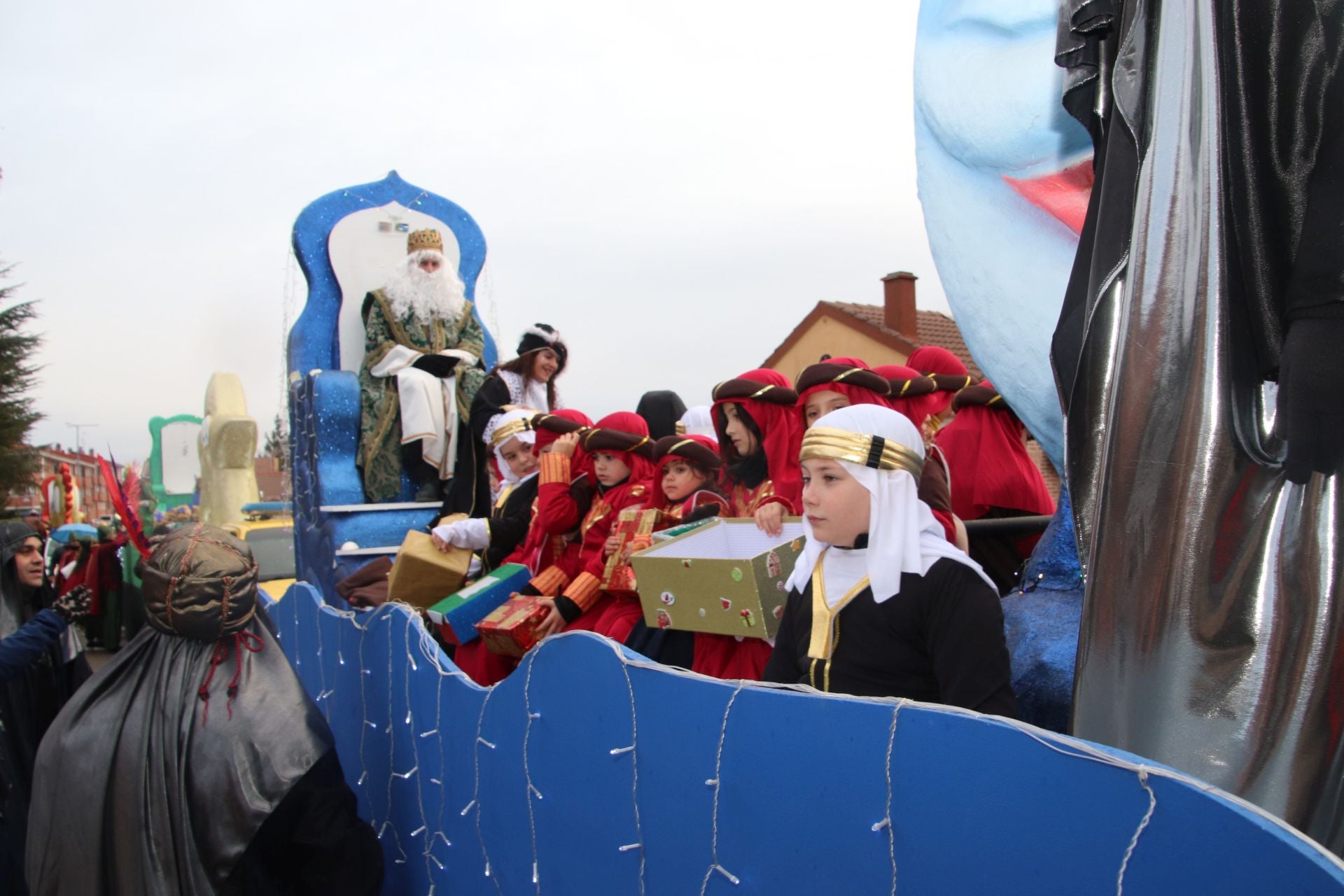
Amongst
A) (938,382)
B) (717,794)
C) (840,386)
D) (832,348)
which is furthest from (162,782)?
(832,348)

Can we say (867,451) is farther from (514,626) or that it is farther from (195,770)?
(195,770)

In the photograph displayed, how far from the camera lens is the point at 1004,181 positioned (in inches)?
92.4

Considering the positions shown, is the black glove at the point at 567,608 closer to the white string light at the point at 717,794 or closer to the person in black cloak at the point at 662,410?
the white string light at the point at 717,794

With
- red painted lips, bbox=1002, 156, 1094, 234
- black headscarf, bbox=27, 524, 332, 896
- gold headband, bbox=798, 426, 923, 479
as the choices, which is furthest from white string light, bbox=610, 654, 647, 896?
red painted lips, bbox=1002, 156, 1094, 234

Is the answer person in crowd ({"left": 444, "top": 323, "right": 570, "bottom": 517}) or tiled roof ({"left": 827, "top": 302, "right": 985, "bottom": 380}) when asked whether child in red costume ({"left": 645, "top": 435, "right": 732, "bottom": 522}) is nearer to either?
person in crowd ({"left": 444, "top": 323, "right": 570, "bottom": 517})

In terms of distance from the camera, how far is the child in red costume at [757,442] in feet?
11.4

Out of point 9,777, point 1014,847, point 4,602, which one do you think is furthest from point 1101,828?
point 4,602

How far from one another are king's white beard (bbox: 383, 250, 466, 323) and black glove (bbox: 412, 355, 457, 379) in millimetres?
298

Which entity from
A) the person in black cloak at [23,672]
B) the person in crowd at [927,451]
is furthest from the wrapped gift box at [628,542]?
the person in black cloak at [23,672]

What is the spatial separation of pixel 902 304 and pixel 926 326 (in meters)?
1.21

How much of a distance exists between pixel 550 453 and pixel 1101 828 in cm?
342

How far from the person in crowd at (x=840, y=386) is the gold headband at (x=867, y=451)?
3.34 ft

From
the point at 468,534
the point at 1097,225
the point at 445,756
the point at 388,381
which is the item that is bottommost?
the point at 445,756

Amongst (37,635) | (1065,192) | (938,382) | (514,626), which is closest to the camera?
(1065,192)
